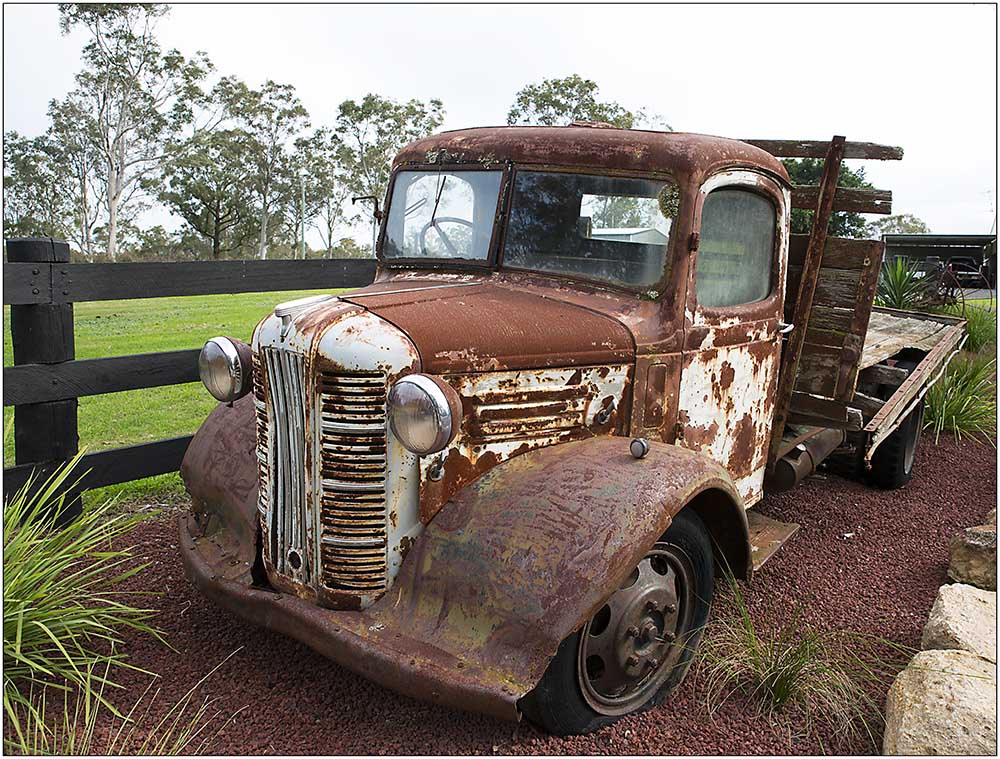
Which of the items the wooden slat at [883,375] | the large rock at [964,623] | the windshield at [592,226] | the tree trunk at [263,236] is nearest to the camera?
the large rock at [964,623]

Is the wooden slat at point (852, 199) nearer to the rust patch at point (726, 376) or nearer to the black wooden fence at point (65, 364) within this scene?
the rust patch at point (726, 376)

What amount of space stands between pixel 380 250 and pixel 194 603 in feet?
6.46

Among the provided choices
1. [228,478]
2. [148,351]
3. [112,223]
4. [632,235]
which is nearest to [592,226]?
[632,235]

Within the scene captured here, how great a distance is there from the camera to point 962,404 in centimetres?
765

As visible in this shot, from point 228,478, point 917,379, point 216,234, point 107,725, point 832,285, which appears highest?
point 832,285

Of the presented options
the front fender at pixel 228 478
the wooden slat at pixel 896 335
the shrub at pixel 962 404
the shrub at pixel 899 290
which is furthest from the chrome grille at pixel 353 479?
the shrub at pixel 899 290

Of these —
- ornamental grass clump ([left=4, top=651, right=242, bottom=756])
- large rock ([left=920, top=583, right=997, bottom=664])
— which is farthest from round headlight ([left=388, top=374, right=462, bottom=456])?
large rock ([left=920, top=583, right=997, bottom=664])

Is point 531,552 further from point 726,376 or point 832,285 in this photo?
point 832,285

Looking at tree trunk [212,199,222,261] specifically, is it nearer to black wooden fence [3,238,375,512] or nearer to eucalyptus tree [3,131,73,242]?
eucalyptus tree [3,131,73,242]

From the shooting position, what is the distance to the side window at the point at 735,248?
3.78 meters

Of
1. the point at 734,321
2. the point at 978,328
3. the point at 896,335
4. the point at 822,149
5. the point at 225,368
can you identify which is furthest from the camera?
the point at 978,328

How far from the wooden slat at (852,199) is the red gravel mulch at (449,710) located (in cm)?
200

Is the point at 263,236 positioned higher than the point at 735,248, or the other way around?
the point at 735,248

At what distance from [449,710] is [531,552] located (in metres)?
0.82
